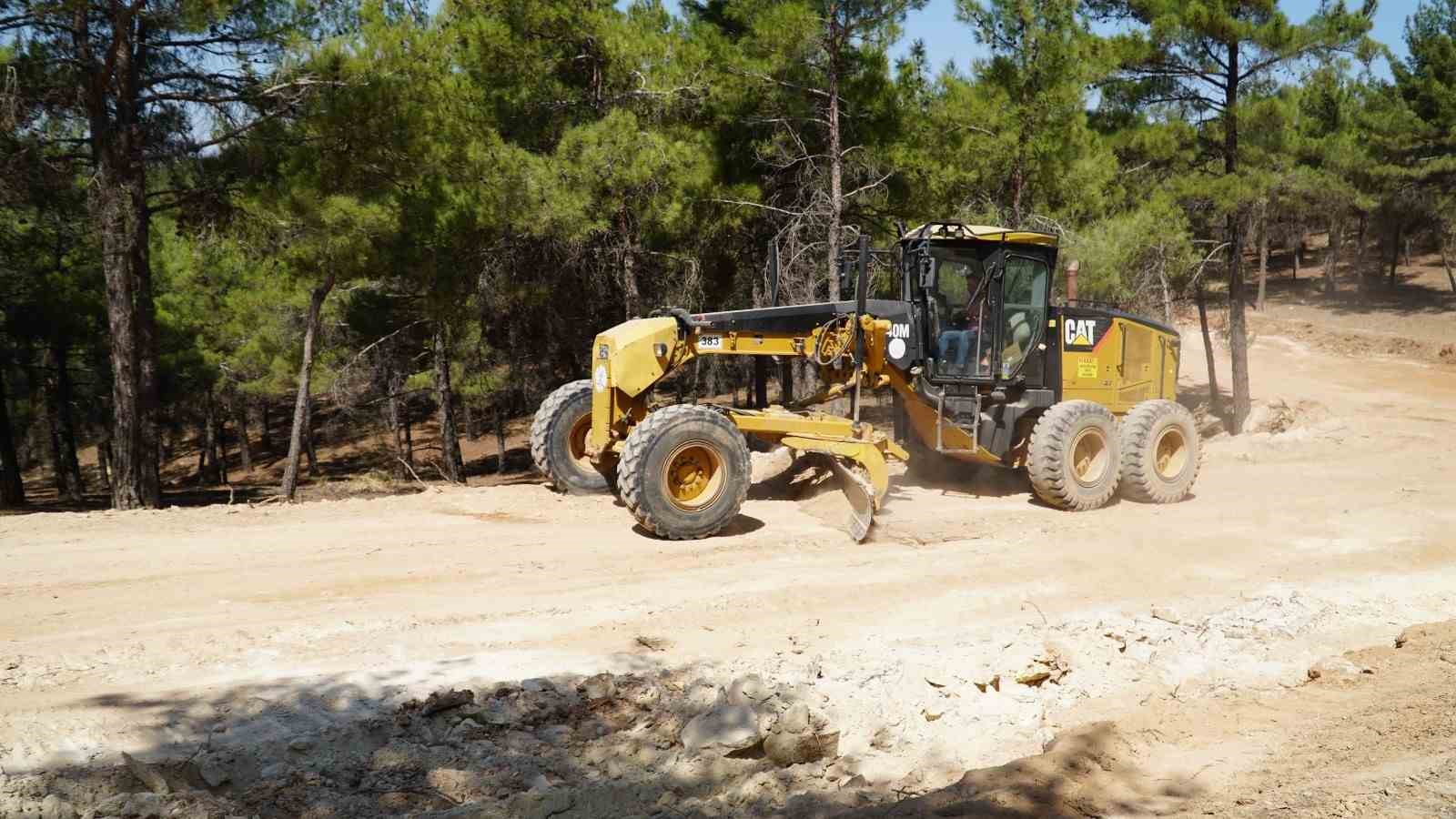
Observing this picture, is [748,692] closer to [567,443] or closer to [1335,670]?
[1335,670]

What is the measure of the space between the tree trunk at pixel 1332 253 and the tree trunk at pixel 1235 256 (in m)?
25.9

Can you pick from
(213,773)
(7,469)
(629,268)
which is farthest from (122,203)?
(7,469)

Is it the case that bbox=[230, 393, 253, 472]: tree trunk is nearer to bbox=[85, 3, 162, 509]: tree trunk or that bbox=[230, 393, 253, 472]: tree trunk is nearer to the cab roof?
bbox=[85, 3, 162, 509]: tree trunk

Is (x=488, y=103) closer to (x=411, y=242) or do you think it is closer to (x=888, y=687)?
(x=411, y=242)

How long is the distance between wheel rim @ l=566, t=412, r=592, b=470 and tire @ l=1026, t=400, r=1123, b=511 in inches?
175

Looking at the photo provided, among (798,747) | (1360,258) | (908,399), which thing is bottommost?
(798,747)

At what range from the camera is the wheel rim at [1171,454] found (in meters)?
11.3

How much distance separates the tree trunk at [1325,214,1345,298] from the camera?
1698 inches

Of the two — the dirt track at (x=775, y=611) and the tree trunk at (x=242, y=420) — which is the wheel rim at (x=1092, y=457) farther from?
the tree trunk at (x=242, y=420)

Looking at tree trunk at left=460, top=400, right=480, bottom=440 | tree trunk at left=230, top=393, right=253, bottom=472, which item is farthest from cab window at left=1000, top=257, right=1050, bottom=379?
tree trunk at left=460, top=400, right=480, bottom=440

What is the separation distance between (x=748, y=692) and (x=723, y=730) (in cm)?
37

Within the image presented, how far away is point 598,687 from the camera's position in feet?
17.9

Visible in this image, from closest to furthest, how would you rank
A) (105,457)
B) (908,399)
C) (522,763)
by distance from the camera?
(522,763)
(908,399)
(105,457)

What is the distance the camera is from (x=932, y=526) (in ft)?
31.2
